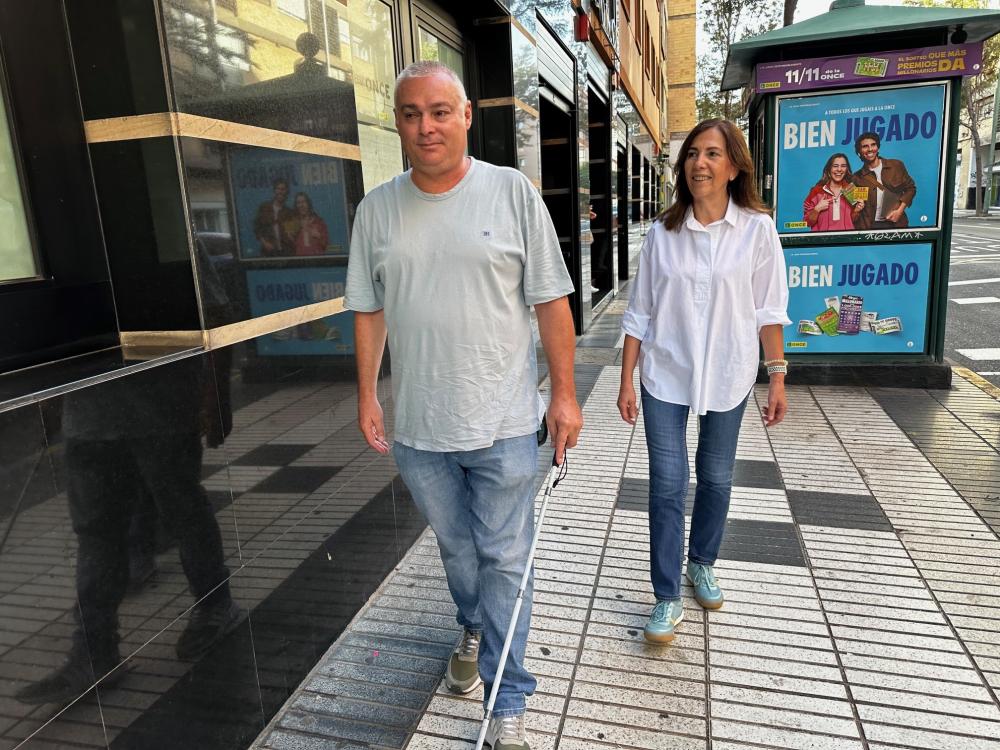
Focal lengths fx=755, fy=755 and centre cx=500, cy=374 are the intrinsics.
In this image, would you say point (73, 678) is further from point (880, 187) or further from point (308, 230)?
point (880, 187)

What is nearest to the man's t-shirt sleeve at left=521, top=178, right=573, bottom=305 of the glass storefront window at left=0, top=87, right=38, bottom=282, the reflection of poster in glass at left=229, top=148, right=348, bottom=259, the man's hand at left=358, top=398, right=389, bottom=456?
the man's hand at left=358, top=398, right=389, bottom=456

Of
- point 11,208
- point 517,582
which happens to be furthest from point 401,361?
point 11,208

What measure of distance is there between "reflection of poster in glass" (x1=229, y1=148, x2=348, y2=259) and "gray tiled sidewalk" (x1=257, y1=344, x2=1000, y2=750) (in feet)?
5.13

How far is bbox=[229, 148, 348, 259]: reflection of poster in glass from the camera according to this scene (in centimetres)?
255

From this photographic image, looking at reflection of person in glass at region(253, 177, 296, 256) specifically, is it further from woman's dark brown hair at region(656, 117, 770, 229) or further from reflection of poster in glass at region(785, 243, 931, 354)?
reflection of poster in glass at region(785, 243, 931, 354)

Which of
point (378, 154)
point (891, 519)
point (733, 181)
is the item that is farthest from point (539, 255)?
point (891, 519)

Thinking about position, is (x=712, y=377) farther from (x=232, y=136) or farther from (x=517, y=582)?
(x=232, y=136)

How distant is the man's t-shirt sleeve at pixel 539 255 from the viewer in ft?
7.25

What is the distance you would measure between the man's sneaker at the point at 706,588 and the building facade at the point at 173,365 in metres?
1.42

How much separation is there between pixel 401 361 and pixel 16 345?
3.44 ft

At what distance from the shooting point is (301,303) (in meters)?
→ 2.91

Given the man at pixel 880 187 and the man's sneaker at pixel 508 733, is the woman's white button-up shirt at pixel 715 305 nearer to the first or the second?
the man's sneaker at pixel 508 733

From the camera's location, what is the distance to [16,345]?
2.06 metres

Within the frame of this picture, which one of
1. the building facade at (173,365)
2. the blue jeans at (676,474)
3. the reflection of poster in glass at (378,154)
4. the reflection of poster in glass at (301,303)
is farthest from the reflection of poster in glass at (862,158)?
the reflection of poster in glass at (301,303)
